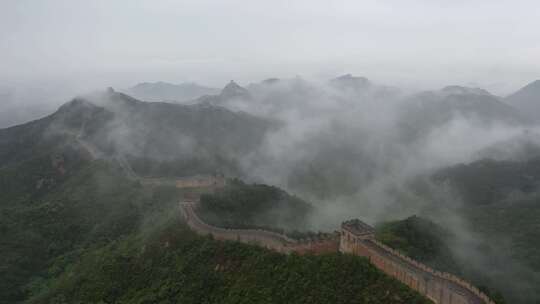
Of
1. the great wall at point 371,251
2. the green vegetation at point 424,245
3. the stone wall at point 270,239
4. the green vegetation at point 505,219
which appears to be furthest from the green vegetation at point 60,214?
the green vegetation at point 505,219

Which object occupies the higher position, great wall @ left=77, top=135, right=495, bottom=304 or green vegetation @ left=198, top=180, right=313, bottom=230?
great wall @ left=77, top=135, right=495, bottom=304

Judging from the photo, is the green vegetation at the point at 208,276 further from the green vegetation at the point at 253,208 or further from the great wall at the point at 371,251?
the green vegetation at the point at 253,208

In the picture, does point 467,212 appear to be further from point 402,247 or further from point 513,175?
point 402,247

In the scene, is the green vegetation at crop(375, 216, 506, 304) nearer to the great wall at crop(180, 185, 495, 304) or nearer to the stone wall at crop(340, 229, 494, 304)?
the great wall at crop(180, 185, 495, 304)

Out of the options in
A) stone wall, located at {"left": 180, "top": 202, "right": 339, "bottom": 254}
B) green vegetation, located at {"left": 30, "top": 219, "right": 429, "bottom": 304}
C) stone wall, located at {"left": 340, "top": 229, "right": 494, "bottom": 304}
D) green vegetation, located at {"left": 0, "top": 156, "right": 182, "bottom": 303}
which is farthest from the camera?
green vegetation, located at {"left": 0, "top": 156, "right": 182, "bottom": 303}

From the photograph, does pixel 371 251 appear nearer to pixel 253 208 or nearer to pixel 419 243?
pixel 419 243

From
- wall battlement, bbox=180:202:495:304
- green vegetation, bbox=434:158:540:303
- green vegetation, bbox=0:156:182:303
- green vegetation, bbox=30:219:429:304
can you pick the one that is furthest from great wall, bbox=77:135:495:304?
green vegetation, bbox=434:158:540:303

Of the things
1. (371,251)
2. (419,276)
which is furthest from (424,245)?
(419,276)
